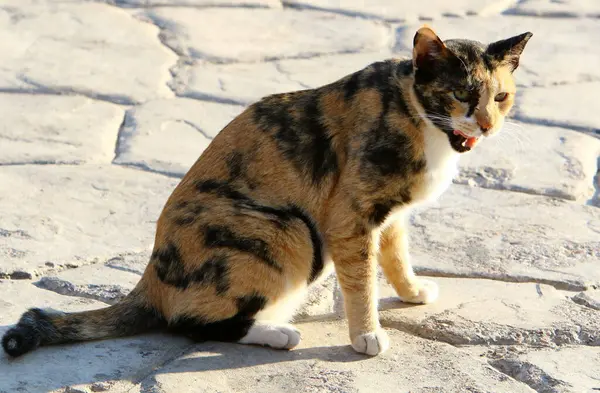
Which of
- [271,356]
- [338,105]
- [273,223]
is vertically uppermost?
[338,105]

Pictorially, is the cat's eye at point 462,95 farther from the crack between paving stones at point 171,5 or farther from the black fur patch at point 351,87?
the crack between paving stones at point 171,5

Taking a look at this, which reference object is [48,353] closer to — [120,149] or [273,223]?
[273,223]

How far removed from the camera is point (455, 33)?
24.3 feet

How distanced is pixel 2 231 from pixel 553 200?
268cm

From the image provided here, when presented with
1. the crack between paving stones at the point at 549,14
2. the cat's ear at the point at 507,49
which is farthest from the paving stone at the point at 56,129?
the crack between paving stones at the point at 549,14

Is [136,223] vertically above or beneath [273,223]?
beneath

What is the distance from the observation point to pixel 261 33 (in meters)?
7.43

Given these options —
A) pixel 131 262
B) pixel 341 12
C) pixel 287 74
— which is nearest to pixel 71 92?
pixel 287 74

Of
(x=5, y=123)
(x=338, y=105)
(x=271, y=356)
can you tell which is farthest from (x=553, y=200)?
(x=5, y=123)

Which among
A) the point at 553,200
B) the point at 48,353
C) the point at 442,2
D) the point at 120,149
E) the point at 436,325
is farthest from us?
the point at 442,2

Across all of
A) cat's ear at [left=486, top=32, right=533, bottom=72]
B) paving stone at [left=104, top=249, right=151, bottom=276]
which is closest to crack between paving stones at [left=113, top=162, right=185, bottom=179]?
paving stone at [left=104, top=249, right=151, bottom=276]

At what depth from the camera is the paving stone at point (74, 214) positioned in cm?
455

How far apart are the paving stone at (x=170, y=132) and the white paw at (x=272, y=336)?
1.77m

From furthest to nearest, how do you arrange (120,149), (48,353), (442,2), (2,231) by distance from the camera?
(442,2) → (120,149) → (2,231) → (48,353)
